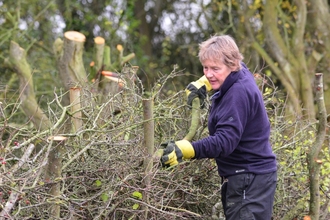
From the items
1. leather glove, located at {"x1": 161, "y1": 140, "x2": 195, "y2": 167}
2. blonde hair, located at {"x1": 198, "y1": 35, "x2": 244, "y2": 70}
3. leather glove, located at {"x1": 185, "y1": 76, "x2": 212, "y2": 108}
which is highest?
blonde hair, located at {"x1": 198, "y1": 35, "x2": 244, "y2": 70}

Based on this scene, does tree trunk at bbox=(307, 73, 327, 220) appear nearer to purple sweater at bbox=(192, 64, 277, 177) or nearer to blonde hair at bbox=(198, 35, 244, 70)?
purple sweater at bbox=(192, 64, 277, 177)

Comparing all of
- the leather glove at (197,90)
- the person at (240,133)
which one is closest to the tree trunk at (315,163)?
the person at (240,133)

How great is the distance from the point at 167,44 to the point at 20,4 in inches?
187

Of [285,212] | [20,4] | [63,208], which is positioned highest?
[20,4]

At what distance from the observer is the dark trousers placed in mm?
3545

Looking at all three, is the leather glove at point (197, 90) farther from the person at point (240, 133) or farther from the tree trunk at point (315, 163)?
the tree trunk at point (315, 163)

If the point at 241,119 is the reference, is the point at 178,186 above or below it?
below

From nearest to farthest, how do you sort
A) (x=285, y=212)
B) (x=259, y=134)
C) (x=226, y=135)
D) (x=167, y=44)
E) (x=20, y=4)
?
(x=226, y=135) < (x=259, y=134) < (x=285, y=212) < (x=20, y=4) < (x=167, y=44)

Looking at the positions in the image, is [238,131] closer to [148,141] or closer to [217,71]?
[217,71]

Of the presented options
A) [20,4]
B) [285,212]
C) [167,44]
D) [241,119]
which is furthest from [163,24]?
[241,119]

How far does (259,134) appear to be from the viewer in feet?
11.7

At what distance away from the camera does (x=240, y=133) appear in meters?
3.36

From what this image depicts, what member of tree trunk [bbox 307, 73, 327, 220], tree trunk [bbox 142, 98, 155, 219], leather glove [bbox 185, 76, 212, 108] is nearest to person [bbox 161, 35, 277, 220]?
tree trunk [bbox 142, 98, 155, 219]

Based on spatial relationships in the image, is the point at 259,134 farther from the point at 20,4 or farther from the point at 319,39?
the point at 20,4
